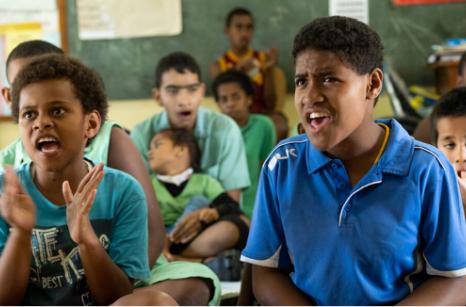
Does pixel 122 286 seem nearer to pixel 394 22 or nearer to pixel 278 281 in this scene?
pixel 278 281

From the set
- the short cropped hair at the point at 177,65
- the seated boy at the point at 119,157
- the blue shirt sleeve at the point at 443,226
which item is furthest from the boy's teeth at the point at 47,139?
the short cropped hair at the point at 177,65

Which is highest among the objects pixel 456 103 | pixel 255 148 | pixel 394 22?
pixel 394 22

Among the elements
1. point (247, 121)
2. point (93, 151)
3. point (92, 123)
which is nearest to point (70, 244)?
point (92, 123)

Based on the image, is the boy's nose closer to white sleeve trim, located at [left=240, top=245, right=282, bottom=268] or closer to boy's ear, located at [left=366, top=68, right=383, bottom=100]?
white sleeve trim, located at [left=240, top=245, right=282, bottom=268]

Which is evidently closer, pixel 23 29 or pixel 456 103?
pixel 456 103

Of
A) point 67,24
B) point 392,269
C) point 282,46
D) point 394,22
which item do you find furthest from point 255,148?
point 392,269

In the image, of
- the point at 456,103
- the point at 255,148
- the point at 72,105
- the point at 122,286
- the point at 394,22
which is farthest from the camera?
the point at 394,22

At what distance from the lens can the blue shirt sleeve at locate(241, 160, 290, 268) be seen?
141cm

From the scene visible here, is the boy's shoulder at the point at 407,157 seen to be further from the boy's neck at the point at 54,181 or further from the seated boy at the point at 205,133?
the seated boy at the point at 205,133

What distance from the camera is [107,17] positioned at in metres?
4.27

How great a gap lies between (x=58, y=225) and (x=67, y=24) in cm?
312

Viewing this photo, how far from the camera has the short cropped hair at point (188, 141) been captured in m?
2.74

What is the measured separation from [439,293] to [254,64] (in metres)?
2.96

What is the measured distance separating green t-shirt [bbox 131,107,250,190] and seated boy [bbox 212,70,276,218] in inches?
10.4
